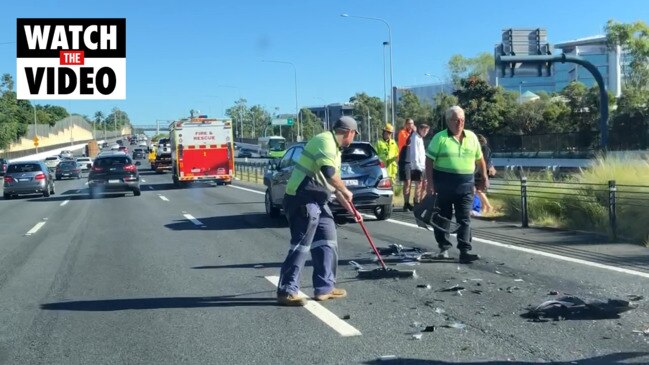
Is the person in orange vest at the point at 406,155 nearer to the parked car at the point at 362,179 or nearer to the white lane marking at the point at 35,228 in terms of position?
the parked car at the point at 362,179

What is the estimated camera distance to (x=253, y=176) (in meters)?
39.4

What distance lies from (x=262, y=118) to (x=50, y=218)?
11549cm

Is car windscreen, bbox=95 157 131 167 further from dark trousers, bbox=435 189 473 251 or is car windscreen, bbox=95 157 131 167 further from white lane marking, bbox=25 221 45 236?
dark trousers, bbox=435 189 473 251

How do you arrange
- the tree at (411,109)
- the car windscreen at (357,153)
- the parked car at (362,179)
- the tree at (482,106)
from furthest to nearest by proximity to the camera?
the tree at (411,109) → the tree at (482,106) → the car windscreen at (357,153) → the parked car at (362,179)

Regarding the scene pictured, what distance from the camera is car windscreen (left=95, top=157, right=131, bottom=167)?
1080 inches

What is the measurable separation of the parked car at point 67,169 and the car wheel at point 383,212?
125 ft

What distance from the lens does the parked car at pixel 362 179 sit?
46.8 ft

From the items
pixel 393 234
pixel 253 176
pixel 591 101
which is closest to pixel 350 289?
pixel 393 234

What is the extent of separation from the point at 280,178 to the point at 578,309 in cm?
902

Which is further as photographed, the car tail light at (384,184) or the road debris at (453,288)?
the car tail light at (384,184)

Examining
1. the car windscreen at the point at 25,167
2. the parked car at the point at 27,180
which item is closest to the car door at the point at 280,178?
the parked car at the point at 27,180

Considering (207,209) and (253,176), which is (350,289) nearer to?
(207,209)

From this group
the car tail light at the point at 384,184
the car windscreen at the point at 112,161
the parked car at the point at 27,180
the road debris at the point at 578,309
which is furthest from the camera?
the parked car at the point at 27,180

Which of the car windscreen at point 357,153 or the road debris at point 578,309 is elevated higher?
the car windscreen at point 357,153
